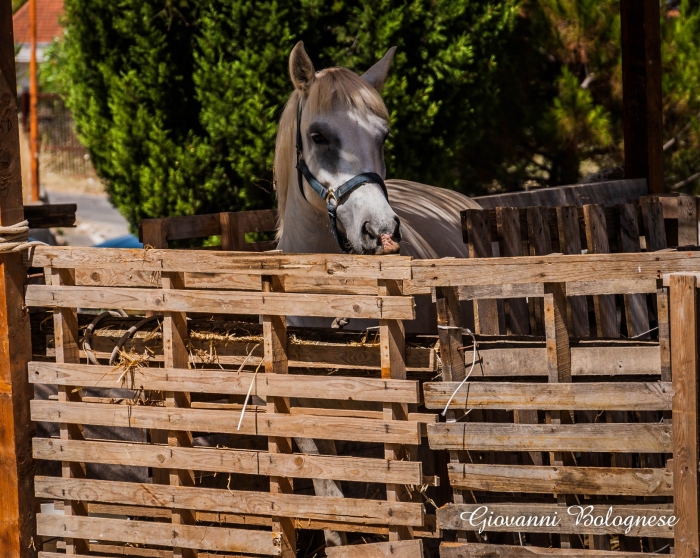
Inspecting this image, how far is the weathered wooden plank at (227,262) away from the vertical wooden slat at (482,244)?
0.97m

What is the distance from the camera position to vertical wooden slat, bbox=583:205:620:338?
4.38 m

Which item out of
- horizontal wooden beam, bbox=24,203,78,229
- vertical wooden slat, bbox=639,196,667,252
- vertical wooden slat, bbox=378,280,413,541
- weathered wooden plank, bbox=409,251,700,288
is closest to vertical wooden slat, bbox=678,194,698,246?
vertical wooden slat, bbox=639,196,667,252

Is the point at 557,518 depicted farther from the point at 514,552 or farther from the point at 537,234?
the point at 537,234

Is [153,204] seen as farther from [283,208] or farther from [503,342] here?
[503,342]

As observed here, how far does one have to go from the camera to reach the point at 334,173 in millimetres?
4324

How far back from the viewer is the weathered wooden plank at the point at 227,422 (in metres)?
3.29

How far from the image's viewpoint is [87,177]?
99.3 ft

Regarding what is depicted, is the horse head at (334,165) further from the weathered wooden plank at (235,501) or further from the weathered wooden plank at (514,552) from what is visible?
the weathered wooden plank at (514,552)

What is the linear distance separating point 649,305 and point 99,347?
9.66 ft

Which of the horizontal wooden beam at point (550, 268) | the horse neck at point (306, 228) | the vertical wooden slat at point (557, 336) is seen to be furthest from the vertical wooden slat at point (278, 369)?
the horse neck at point (306, 228)

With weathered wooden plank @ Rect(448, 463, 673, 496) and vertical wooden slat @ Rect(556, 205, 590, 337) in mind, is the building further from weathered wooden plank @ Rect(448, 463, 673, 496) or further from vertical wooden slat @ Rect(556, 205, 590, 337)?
weathered wooden plank @ Rect(448, 463, 673, 496)

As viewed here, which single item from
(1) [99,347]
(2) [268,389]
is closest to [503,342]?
(2) [268,389]

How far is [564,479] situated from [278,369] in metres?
1.13

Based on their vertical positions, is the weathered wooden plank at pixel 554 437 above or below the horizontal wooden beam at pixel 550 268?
below
